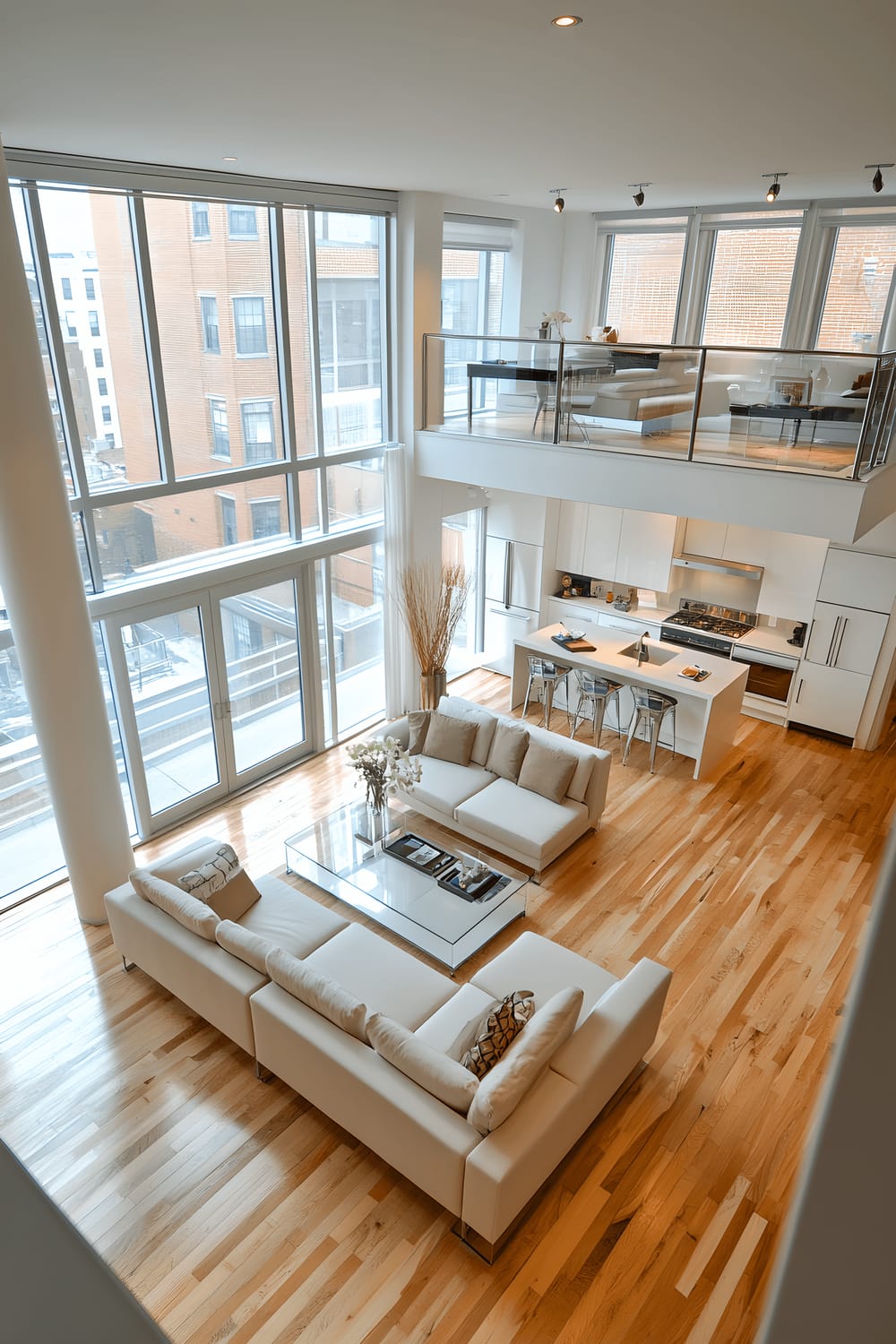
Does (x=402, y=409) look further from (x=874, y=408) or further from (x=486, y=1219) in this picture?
(x=486, y=1219)

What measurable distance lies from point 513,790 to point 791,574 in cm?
366

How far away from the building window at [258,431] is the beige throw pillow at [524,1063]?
473cm

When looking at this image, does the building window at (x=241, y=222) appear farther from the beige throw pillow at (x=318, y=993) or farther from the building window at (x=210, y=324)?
the beige throw pillow at (x=318, y=993)

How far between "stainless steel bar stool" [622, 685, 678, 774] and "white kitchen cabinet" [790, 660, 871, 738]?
143 cm

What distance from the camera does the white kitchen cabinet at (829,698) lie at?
25.5 feet

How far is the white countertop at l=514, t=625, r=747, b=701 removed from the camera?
732 centimetres

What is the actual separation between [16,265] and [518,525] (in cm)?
570

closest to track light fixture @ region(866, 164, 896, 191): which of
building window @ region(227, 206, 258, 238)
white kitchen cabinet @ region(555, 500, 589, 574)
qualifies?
white kitchen cabinet @ region(555, 500, 589, 574)

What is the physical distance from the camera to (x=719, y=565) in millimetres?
8438

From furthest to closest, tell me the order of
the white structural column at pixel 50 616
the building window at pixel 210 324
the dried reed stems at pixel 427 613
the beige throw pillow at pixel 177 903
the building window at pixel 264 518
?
the dried reed stems at pixel 427 613, the building window at pixel 264 518, the building window at pixel 210 324, the beige throw pillow at pixel 177 903, the white structural column at pixel 50 616

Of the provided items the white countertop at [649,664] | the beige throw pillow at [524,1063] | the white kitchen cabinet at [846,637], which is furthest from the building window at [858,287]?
the beige throw pillow at [524,1063]

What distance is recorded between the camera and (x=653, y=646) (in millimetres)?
7996

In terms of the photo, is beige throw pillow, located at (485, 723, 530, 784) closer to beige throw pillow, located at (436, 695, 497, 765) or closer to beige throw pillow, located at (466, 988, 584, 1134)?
beige throw pillow, located at (436, 695, 497, 765)

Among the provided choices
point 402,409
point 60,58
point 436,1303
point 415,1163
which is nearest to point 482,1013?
point 415,1163
